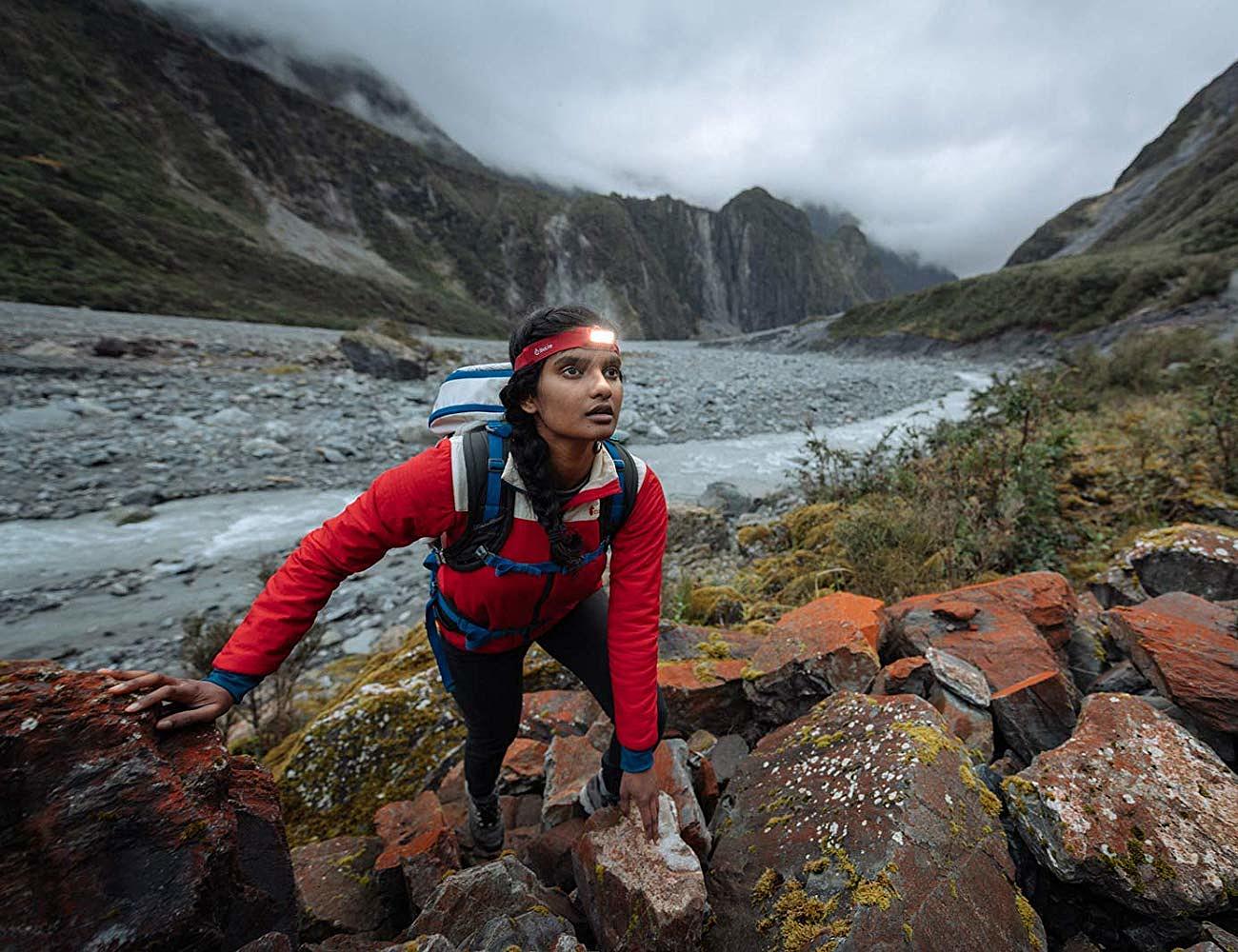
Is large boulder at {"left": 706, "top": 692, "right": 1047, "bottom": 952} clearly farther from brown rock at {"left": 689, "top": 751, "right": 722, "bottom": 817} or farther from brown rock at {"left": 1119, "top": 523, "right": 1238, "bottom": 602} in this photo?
brown rock at {"left": 1119, "top": 523, "right": 1238, "bottom": 602}

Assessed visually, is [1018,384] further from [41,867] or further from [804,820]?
[41,867]

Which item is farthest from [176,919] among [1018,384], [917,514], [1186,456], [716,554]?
[1186,456]

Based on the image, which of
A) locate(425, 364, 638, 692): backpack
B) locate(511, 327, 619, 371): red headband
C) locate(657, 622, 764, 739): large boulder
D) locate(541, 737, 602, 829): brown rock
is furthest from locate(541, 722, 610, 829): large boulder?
locate(511, 327, 619, 371): red headband

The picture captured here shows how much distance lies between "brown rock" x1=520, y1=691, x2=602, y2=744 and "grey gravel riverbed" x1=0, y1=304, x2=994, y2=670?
A: 270 centimetres

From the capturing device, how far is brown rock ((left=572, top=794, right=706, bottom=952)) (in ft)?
4.78

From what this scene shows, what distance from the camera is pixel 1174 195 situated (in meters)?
52.3

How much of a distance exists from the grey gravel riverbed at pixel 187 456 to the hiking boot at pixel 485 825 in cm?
321

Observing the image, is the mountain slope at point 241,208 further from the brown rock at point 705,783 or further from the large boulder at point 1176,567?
the large boulder at point 1176,567

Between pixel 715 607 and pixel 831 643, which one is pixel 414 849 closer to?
pixel 831 643

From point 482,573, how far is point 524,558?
0.49ft

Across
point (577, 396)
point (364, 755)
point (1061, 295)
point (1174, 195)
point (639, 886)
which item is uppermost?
point (1174, 195)

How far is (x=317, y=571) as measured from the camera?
1.55 metres

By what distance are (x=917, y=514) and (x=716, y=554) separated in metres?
2.25

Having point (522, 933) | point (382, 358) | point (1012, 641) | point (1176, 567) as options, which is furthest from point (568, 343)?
point (382, 358)
